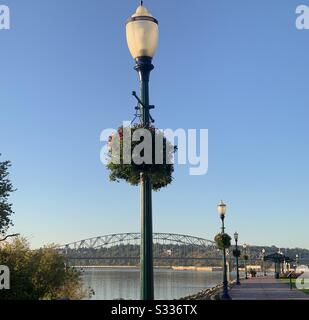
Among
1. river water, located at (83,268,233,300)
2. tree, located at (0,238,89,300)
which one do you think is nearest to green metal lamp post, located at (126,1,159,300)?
tree, located at (0,238,89,300)

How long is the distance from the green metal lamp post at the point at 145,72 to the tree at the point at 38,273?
16145mm

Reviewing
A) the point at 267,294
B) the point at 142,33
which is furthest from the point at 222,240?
the point at 142,33

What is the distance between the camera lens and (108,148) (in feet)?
34.4

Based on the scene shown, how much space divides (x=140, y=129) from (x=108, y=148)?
1.05 metres

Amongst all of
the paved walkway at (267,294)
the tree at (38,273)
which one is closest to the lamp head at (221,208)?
the paved walkway at (267,294)

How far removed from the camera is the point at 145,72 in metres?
9.91

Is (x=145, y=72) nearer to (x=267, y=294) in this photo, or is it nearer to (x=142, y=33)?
(x=142, y=33)

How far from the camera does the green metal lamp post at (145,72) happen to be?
927cm

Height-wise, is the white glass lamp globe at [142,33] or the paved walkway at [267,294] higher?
the white glass lamp globe at [142,33]

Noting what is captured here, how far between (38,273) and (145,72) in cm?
3208

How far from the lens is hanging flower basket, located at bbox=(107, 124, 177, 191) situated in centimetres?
977

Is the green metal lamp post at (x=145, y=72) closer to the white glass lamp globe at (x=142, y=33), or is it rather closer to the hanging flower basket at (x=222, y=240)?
the white glass lamp globe at (x=142, y=33)
